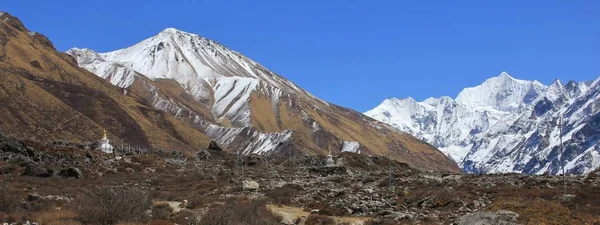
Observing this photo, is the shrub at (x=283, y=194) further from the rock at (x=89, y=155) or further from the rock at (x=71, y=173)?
the rock at (x=89, y=155)

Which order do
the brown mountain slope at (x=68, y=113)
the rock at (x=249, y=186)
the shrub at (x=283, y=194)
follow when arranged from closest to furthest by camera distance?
the shrub at (x=283, y=194), the rock at (x=249, y=186), the brown mountain slope at (x=68, y=113)

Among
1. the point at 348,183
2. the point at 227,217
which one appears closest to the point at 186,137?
the point at 348,183

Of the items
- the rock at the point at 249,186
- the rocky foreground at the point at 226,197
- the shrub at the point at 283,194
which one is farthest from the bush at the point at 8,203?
the rock at the point at 249,186

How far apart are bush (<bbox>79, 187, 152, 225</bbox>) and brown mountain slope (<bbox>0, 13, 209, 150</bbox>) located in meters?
109

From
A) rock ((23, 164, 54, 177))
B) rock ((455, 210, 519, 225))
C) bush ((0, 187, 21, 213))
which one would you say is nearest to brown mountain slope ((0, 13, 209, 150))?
rock ((23, 164, 54, 177))

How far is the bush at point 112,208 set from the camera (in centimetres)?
2253

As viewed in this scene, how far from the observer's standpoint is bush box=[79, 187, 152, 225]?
22.5m

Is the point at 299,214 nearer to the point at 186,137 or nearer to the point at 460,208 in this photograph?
the point at 460,208

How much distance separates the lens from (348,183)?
5281cm

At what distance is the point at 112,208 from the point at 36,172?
31.0 meters

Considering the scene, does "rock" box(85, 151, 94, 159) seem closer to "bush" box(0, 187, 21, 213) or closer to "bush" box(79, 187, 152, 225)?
"bush" box(0, 187, 21, 213)

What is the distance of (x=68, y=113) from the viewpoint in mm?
149375

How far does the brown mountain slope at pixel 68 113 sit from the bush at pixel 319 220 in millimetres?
106857

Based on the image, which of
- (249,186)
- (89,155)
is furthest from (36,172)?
(89,155)
